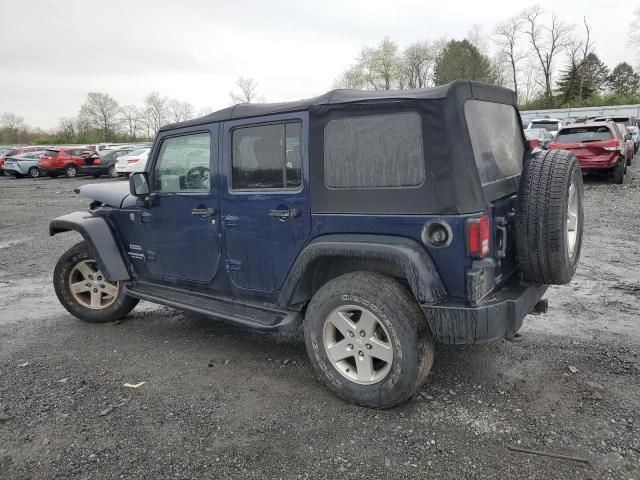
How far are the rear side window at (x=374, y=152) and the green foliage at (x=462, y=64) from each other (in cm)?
5486

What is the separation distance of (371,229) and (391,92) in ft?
2.76

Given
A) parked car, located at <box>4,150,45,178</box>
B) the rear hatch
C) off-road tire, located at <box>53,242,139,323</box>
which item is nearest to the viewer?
off-road tire, located at <box>53,242,139,323</box>

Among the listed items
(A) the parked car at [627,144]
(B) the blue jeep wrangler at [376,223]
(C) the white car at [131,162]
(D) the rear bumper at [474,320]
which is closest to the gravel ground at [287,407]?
(B) the blue jeep wrangler at [376,223]

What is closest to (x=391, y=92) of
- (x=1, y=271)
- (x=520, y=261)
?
(x=520, y=261)

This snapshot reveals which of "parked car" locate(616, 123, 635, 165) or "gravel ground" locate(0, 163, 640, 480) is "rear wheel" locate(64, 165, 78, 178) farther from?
"parked car" locate(616, 123, 635, 165)

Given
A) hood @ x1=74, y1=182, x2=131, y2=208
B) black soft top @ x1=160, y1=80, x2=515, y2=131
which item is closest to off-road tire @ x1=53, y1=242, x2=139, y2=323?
hood @ x1=74, y1=182, x2=131, y2=208

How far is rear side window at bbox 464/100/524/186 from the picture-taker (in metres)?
3.04

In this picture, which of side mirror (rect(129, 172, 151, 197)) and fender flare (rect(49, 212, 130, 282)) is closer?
side mirror (rect(129, 172, 151, 197))

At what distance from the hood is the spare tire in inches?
135

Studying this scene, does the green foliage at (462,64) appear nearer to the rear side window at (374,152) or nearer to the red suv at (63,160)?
the red suv at (63,160)

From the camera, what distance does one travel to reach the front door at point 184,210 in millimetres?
3877

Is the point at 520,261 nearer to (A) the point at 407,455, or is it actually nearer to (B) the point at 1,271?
(A) the point at 407,455

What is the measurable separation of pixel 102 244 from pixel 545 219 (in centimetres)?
366

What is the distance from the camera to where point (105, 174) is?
81.7ft
